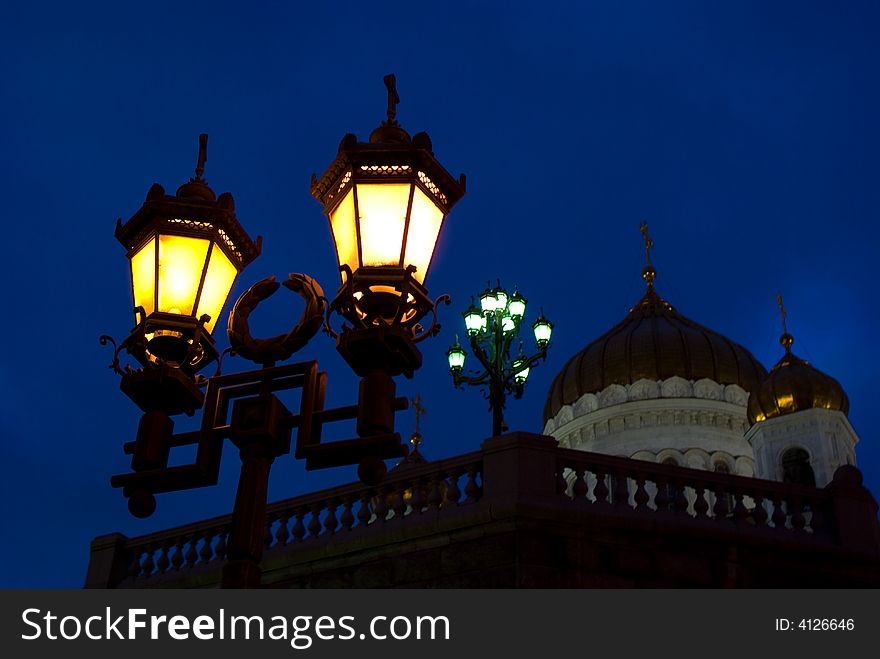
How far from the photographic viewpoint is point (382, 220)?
6.21 metres

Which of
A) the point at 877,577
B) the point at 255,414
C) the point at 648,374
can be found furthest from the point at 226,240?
the point at 648,374

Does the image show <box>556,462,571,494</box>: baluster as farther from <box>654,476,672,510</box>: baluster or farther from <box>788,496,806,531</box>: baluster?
<box>788,496,806,531</box>: baluster

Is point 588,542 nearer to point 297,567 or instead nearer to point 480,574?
point 480,574

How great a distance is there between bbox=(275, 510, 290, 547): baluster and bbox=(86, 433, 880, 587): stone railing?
0.01m

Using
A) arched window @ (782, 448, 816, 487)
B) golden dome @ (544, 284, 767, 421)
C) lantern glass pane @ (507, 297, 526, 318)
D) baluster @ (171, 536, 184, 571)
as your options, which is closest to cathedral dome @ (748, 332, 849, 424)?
arched window @ (782, 448, 816, 487)

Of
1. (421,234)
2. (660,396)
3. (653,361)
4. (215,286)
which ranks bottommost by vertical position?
(421,234)

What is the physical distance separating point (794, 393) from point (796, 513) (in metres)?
14.3

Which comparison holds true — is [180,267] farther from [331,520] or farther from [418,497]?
[331,520]

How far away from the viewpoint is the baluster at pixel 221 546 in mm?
15086

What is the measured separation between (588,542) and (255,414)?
793cm

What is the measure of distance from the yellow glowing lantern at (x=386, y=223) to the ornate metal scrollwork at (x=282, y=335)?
0.96 ft

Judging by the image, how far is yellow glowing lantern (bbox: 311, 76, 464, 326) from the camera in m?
6.03

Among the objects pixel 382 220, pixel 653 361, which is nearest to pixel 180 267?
pixel 382 220

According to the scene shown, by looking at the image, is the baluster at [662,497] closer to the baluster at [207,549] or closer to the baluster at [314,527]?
the baluster at [314,527]
